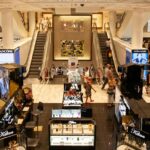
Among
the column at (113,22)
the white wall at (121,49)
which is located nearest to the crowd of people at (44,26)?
the column at (113,22)

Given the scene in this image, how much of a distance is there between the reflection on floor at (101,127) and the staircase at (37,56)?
6981mm

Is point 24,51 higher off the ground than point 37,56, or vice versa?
point 24,51

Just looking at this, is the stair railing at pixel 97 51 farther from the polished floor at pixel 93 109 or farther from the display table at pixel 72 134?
the display table at pixel 72 134

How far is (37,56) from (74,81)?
5.66 m

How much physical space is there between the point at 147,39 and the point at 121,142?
20164 mm

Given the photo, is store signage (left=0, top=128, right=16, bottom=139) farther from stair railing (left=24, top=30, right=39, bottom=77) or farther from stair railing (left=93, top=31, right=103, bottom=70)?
stair railing (left=93, top=31, right=103, bottom=70)

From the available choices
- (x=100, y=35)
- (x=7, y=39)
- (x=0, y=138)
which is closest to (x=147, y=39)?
(x=100, y=35)

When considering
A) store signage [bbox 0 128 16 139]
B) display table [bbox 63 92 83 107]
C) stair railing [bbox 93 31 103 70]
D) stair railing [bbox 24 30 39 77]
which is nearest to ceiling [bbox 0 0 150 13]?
display table [bbox 63 92 83 107]

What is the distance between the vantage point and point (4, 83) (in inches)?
450

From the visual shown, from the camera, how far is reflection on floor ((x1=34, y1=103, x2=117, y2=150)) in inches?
432

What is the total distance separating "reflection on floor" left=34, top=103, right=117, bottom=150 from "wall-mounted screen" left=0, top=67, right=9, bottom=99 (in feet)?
6.42

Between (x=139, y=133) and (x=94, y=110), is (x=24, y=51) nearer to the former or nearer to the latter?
(x=94, y=110)

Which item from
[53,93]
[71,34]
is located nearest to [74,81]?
[53,93]

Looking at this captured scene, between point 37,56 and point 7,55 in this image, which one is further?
point 37,56
